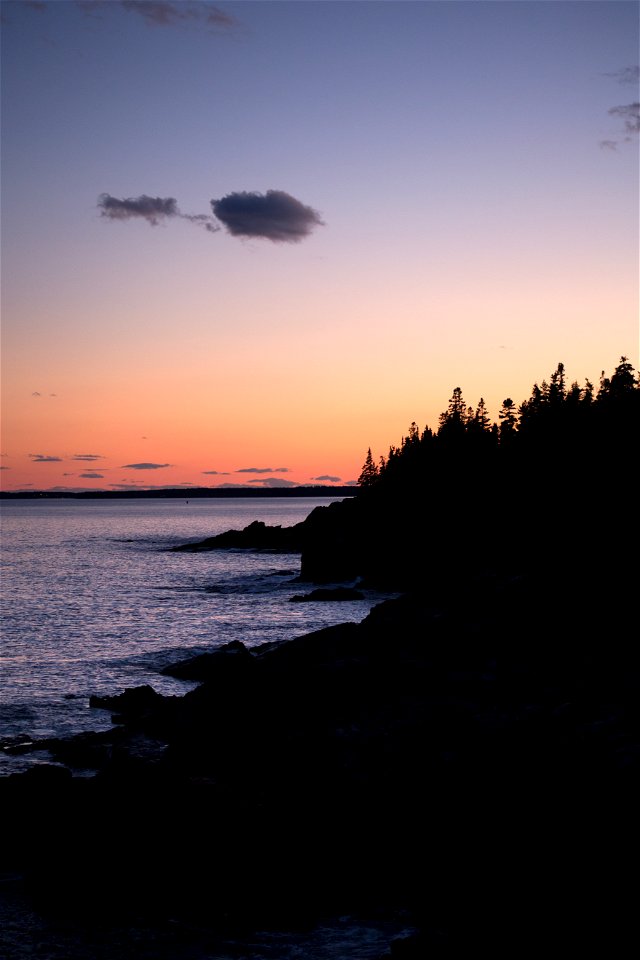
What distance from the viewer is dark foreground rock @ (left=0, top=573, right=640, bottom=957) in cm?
1327

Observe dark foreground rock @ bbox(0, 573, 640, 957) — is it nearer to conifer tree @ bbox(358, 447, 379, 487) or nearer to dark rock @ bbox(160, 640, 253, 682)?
dark rock @ bbox(160, 640, 253, 682)

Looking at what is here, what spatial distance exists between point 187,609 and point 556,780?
4865 centimetres

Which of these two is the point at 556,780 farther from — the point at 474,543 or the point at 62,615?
the point at 474,543

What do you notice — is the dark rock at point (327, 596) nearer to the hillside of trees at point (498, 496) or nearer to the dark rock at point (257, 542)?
the hillside of trees at point (498, 496)

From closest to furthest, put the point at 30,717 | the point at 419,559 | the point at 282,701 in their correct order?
1. the point at 282,701
2. the point at 30,717
3. the point at 419,559

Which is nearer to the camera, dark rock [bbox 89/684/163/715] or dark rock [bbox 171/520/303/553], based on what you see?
dark rock [bbox 89/684/163/715]

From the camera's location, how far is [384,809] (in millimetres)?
16234

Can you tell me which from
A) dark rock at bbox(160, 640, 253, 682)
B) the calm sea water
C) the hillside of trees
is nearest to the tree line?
the hillside of trees

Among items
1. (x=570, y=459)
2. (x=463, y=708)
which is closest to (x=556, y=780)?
(x=463, y=708)

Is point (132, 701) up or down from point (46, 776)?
down

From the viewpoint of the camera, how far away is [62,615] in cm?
5919

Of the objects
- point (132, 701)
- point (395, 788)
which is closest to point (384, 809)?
point (395, 788)

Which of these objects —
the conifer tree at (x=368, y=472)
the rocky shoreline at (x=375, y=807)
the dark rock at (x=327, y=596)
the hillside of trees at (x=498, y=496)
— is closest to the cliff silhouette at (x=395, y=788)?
the rocky shoreline at (x=375, y=807)

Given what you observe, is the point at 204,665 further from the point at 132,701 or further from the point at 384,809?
the point at 384,809
